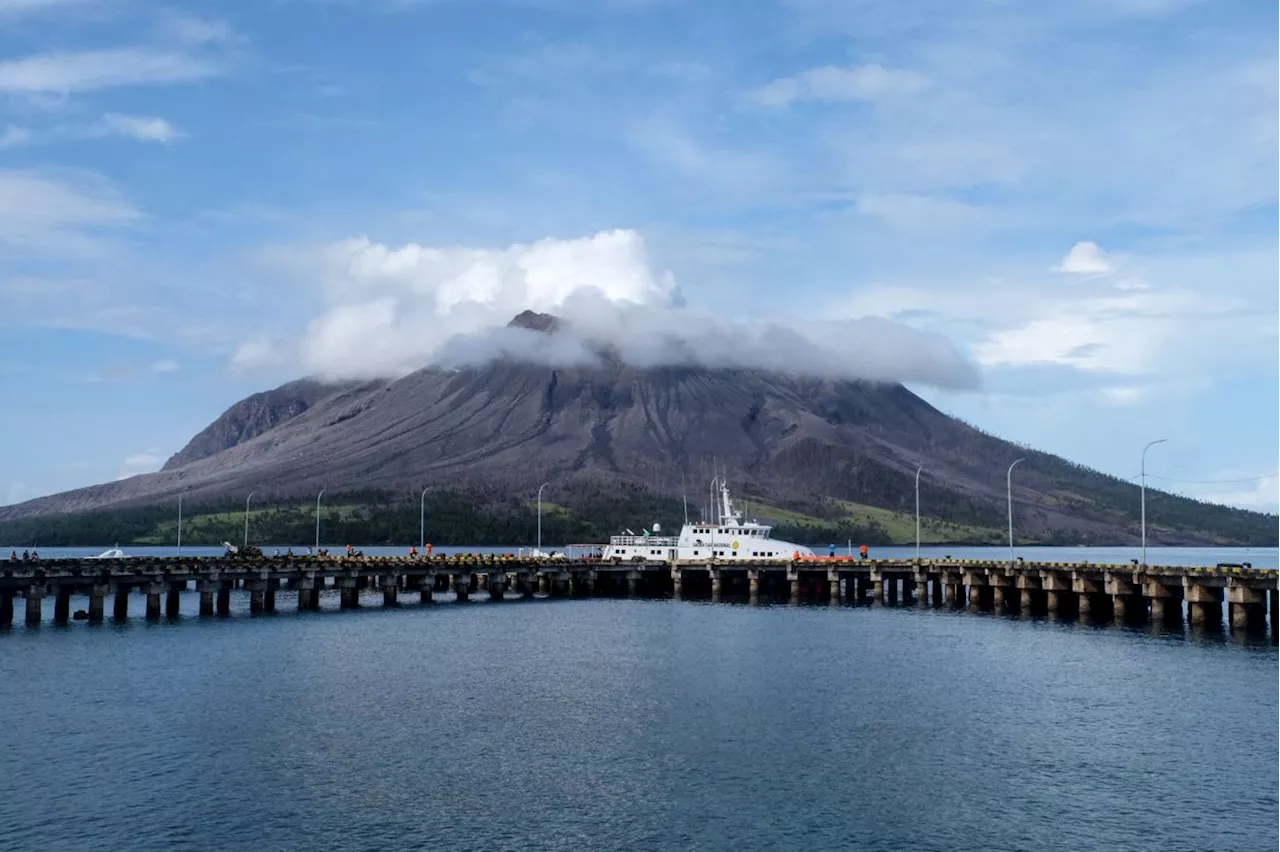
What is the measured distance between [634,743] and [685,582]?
9526 cm

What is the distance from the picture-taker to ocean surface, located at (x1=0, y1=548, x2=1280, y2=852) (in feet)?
134

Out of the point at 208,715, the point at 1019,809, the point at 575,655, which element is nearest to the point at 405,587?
the point at 575,655

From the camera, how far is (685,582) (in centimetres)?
14825

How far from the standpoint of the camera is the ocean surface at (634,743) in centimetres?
4075

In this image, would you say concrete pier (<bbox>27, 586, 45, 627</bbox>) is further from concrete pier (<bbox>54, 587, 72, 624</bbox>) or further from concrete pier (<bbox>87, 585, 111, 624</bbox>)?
concrete pier (<bbox>87, 585, 111, 624</bbox>)

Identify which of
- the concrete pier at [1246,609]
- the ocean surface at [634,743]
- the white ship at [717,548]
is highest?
the white ship at [717,548]

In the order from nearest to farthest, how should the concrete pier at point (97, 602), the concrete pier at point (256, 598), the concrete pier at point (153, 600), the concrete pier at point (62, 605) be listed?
the concrete pier at point (62, 605), the concrete pier at point (97, 602), the concrete pier at point (153, 600), the concrete pier at point (256, 598)

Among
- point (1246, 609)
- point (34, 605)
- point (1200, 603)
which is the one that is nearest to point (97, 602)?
point (34, 605)

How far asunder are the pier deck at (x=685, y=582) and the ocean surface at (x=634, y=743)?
25.0 ft

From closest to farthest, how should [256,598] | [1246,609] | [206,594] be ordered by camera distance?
[1246,609] < [206,594] < [256,598]

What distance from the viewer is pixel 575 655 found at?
82.3 metres

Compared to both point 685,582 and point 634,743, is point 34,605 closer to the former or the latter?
point 634,743

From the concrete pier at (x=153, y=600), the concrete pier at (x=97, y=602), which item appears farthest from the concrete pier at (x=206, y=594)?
the concrete pier at (x=97, y=602)

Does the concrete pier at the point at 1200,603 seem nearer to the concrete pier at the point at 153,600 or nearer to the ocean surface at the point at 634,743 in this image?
the ocean surface at the point at 634,743
